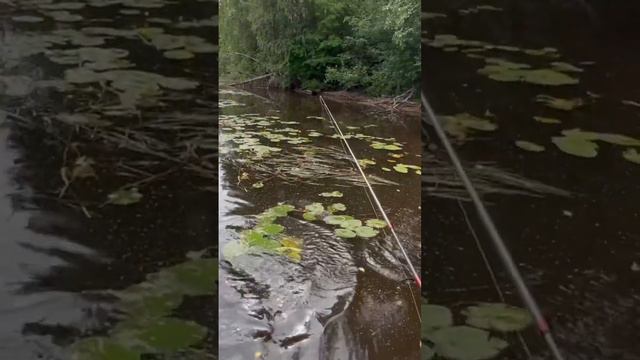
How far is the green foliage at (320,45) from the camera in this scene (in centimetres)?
1108

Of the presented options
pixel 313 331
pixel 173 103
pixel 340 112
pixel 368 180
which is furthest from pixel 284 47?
pixel 173 103

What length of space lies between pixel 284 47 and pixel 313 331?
37.4 feet

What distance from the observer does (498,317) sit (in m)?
1.35

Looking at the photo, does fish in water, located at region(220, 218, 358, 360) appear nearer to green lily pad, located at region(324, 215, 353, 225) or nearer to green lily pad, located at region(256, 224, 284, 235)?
green lily pad, located at region(256, 224, 284, 235)

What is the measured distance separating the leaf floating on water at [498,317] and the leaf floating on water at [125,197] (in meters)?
0.82

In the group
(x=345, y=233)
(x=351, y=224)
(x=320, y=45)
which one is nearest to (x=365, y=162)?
(x=351, y=224)

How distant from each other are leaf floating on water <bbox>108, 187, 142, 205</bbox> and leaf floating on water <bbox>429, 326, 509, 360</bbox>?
78 centimetres

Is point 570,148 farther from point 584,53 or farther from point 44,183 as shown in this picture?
point 44,183

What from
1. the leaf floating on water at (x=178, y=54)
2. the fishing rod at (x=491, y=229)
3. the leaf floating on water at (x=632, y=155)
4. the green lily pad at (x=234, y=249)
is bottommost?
the green lily pad at (x=234, y=249)

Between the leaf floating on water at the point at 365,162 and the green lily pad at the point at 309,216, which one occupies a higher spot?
the green lily pad at the point at 309,216

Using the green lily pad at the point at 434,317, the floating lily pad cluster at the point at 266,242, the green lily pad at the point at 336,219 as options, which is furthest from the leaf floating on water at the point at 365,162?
the green lily pad at the point at 434,317

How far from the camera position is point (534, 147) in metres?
1.33

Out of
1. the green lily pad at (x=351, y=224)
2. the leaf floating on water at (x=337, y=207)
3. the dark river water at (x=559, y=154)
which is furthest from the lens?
the leaf floating on water at (x=337, y=207)

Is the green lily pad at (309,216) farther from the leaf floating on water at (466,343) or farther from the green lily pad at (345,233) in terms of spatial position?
the leaf floating on water at (466,343)
